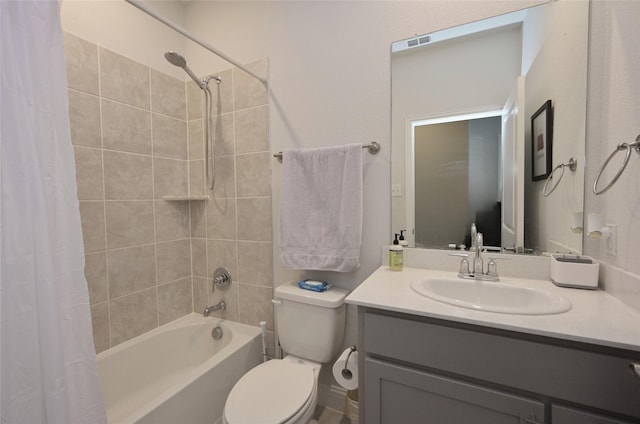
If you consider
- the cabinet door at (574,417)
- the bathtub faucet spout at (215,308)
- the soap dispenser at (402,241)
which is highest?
the soap dispenser at (402,241)

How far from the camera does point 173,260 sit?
1.86 metres

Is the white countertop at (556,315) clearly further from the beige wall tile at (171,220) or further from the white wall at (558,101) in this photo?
the beige wall tile at (171,220)

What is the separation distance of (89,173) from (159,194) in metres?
0.39

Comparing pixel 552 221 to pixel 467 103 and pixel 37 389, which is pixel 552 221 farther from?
pixel 37 389

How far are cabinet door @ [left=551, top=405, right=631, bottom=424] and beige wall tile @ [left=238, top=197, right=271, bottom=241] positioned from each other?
4.62 ft

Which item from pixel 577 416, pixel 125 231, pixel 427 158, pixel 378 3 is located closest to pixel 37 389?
pixel 125 231

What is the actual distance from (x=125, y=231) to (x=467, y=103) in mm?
1941

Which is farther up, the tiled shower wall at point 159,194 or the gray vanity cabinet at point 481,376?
the tiled shower wall at point 159,194

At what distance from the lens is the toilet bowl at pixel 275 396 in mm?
1021

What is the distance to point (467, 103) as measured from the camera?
50.1 inches

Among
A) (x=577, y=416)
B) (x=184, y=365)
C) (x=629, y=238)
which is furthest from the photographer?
(x=184, y=365)

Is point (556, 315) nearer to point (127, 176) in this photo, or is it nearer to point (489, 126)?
point (489, 126)

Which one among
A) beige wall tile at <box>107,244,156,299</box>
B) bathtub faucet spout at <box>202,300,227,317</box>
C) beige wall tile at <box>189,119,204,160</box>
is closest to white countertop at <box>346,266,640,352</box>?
bathtub faucet spout at <box>202,300,227,317</box>

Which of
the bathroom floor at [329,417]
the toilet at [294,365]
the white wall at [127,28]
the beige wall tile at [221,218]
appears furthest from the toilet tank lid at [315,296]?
the white wall at [127,28]
